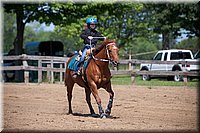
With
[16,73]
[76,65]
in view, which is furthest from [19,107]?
[16,73]

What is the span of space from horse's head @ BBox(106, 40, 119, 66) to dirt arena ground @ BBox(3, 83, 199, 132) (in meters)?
1.40

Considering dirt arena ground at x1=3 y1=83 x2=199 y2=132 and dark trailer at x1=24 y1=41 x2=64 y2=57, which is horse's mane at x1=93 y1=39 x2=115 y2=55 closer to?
dirt arena ground at x1=3 y1=83 x2=199 y2=132

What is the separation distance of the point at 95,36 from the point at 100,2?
1667cm

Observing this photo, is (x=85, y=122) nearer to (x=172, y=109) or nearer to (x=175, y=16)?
(x=172, y=109)

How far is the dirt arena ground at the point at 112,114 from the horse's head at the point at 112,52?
140cm

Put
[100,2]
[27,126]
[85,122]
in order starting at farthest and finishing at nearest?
1. [100,2]
2. [85,122]
3. [27,126]

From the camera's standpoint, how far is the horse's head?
10.5 metres

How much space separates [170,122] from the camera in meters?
10.0

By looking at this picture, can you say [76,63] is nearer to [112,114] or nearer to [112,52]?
[112,52]

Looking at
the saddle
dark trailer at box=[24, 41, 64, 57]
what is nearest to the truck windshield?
dark trailer at box=[24, 41, 64, 57]

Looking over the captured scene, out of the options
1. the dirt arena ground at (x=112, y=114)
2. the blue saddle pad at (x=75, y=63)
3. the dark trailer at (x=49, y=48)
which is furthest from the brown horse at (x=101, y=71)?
the dark trailer at (x=49, y=48)

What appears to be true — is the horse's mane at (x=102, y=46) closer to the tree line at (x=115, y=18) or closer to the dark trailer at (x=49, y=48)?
the tree line at (x=115, y=18)

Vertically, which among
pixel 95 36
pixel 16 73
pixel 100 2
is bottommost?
pixel 16 73

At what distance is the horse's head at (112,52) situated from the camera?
10516 millimetres
